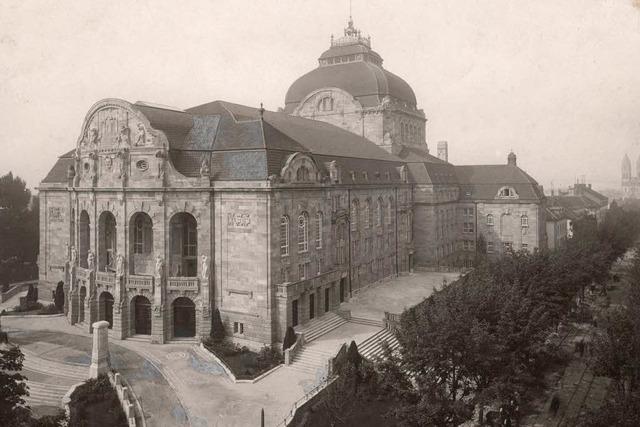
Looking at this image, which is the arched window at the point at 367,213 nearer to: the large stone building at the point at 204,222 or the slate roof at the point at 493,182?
the large stone building at the point at 204,222

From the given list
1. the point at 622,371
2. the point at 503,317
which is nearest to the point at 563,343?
the point at 622,371

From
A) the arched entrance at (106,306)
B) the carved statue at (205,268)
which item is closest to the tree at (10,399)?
the carved statue at (205,268)

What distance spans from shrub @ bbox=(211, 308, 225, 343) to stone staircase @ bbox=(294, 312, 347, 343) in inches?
221

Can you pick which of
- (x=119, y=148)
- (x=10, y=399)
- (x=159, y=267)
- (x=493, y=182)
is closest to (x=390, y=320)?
(x=159, y=267)

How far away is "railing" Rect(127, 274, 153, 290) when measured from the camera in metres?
39.8

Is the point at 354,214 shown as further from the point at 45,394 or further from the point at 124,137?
the point at 45,394

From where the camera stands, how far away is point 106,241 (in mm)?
44875

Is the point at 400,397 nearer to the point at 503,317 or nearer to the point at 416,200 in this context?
the point at 503,317

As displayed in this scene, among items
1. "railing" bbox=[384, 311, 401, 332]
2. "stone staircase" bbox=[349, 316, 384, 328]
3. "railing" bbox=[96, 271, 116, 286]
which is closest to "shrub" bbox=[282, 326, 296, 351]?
"stone staircase" bbox=[349, 316, 384, 328]

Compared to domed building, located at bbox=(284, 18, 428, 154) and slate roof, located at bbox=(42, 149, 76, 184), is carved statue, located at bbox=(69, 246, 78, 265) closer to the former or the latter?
slate roof, located at bbox=(42, 149, 76, 184)

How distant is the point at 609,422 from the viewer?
19.7 meters

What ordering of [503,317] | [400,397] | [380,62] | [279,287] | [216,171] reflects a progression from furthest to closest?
[380,62]
[216,171]
[279,287]
[503,317]
[400,397]

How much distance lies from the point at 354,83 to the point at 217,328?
146 feet

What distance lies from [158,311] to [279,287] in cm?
969
